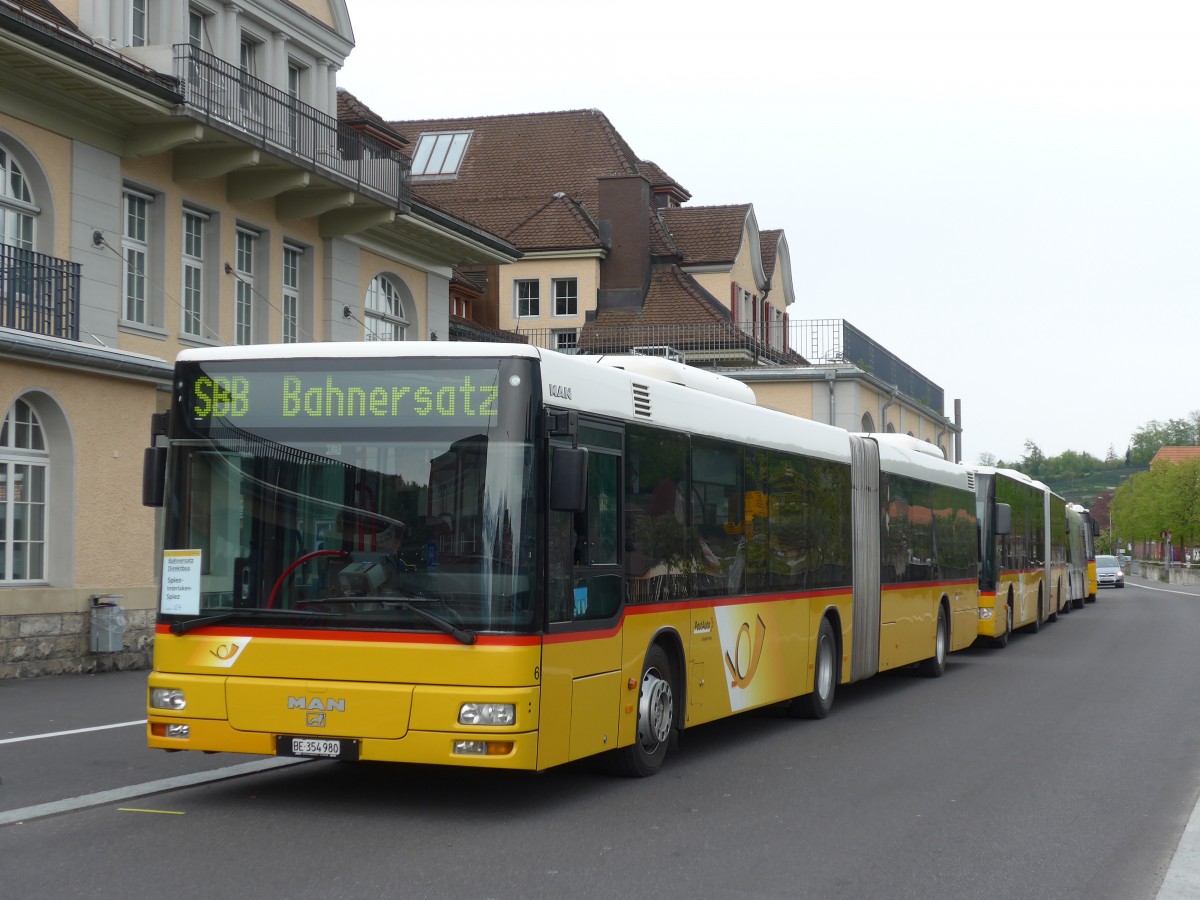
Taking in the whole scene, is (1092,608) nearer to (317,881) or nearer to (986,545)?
(986,545)

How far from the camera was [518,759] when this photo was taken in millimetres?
8656

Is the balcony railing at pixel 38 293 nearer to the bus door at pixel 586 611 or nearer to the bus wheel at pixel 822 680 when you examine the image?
the bus wheel at pixel 822 680

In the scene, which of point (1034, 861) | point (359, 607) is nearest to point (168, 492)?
point (359, 607)

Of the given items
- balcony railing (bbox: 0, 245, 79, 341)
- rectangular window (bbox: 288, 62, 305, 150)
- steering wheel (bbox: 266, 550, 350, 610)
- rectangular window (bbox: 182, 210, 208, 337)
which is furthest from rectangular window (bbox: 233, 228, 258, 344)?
steering wheel (bbox: 266, 550, 350, 610)

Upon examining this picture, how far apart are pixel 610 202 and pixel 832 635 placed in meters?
37.2

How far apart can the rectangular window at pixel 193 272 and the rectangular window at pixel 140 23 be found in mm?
2579

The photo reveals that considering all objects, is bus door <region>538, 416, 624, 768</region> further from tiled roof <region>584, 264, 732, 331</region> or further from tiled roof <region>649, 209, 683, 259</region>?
tiled roof <region>649, 209, 683, 259</region>

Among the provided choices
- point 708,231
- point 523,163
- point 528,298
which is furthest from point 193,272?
point 523,163

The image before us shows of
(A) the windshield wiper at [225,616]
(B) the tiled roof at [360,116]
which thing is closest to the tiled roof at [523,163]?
(B) the tiled roof at [360,116]

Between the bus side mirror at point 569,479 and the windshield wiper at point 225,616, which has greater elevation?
the bus side mirror at point 569,479

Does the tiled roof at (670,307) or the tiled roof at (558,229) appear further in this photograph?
the tiled roof at (558,229)

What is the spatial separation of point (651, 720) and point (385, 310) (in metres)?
21.1

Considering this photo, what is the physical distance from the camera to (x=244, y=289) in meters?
26.2

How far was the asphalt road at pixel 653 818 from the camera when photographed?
7352 millimetres
